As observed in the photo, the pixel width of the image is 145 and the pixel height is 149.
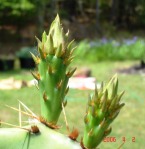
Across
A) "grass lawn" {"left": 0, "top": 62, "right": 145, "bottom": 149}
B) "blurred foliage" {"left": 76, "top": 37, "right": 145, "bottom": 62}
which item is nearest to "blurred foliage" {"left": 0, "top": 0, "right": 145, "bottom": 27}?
"blurred foliage" {"left": 76, "top": 37, "right": 145, "bottom": 62}

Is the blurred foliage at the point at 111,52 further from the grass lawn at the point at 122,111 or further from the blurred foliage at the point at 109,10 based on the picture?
the blurred foliage at the point at 109,10

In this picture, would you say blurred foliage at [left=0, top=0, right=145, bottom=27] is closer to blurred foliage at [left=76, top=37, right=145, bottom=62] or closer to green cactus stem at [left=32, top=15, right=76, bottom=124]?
blurred foliage at [left=76, top=37, right=145, bottom=62]

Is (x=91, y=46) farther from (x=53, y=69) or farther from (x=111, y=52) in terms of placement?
(x=53, y=69)

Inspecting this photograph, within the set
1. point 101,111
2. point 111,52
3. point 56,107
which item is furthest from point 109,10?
point 101,111

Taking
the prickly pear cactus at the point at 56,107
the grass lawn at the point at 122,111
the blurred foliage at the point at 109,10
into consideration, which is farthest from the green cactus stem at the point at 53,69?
the blurred foliage at the point at 109,10

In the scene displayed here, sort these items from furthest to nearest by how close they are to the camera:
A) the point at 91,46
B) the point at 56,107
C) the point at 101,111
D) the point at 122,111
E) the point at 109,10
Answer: the point at 109,10, the point at 91,46, the point at 122,111, the point at 56,107, the point at 101,111

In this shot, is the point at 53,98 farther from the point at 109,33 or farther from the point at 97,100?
the point at 109,33

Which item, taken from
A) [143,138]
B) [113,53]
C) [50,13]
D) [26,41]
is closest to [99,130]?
[143,138]
